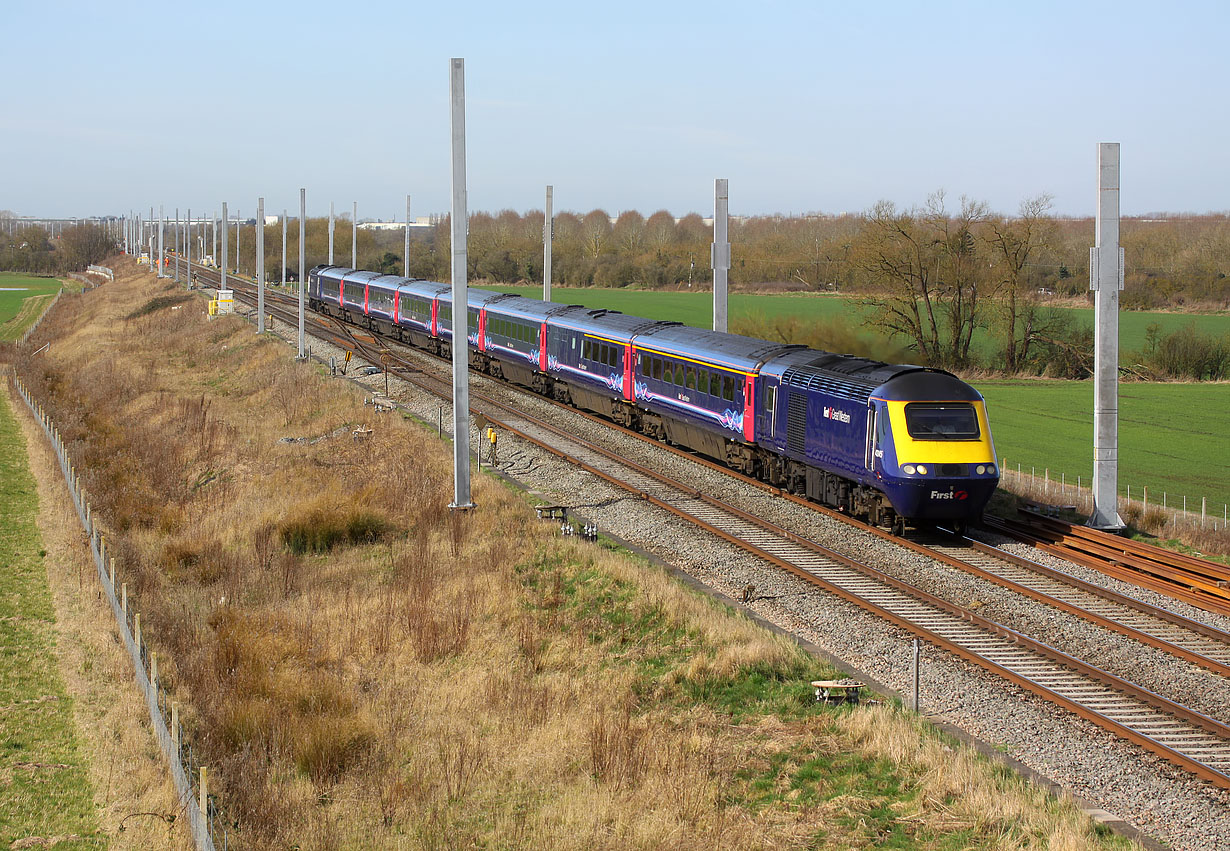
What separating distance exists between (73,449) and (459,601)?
21.4 meters

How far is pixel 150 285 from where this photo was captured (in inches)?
3841

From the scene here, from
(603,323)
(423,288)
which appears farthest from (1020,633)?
(423,288)

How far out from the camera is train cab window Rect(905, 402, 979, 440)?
19.5 metres

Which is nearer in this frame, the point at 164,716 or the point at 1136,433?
the point at 164,716

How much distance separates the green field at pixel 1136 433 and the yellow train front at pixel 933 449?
1018 cm

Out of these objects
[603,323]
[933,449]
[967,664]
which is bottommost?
[967,664]

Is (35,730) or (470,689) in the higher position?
(470,689)

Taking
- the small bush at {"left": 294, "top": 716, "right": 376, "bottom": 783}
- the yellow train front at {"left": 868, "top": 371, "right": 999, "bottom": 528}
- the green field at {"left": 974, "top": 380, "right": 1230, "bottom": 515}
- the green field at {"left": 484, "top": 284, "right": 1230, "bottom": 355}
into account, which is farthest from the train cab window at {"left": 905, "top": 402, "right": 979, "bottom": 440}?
the green field at {"left": 484, "top": 284, "right": 1230, "bottom": 355}

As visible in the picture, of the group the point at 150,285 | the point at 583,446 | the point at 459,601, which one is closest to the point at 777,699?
the point at 459,601

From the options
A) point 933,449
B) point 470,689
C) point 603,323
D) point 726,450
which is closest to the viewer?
point 470,689

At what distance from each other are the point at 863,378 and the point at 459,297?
25.0 feet

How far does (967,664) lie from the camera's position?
1404 cm

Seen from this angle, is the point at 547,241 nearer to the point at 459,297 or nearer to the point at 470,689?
the point at 459,297

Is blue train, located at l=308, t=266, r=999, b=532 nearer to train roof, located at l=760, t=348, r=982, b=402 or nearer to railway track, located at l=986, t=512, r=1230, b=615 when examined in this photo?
train roof, located at l=760, t=348, r=982, b=402
